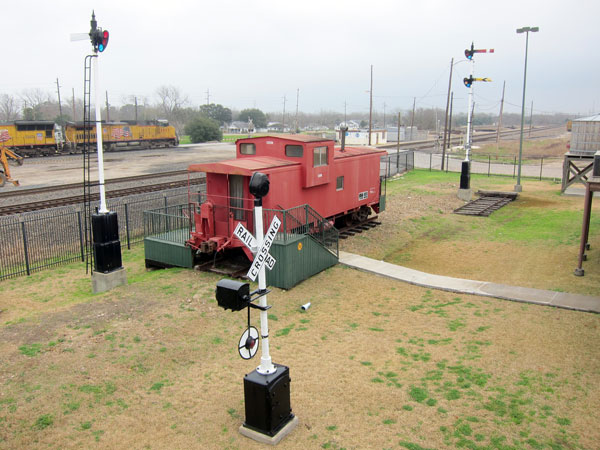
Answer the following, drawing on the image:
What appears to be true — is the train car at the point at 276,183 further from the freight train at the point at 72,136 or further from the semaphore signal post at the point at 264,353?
the freight train at the point at 72,136

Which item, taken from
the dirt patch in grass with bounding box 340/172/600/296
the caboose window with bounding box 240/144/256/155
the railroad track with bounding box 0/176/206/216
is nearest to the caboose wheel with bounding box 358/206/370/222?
the dirt patch in grass with bounding box 340/172/600/296

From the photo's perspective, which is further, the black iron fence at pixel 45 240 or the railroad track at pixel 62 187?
the railroad track at pixel 62 187

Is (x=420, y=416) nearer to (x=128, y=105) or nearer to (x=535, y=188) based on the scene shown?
(x=535, y=188)

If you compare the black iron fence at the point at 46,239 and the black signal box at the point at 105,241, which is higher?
the black signal box at the point at 105,241

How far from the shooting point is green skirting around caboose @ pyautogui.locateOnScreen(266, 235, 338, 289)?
12.8 meters

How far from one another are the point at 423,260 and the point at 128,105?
511 ft

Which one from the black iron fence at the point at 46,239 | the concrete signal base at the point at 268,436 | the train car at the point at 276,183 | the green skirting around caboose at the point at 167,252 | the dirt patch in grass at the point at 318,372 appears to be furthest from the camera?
the black iron fence at the point at 46,239

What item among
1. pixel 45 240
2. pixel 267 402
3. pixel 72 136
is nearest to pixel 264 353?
pixel 267 402

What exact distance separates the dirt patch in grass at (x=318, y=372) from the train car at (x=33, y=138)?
1755 inches

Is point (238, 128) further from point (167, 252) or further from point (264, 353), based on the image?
point (264, 353)

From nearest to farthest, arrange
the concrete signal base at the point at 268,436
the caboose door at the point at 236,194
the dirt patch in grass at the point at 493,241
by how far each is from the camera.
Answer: the concrete signal base at the point at 268,436
the caboose door at the point at 236,194
the dirt patch in grass at the point at 493,241

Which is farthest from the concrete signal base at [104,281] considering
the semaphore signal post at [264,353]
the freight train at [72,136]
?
the freight train at [72,136]

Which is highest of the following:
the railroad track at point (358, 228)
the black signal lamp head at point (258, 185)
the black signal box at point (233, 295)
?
the black signal lamp head at point (258, 185)

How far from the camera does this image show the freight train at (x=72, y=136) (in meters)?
49.6
